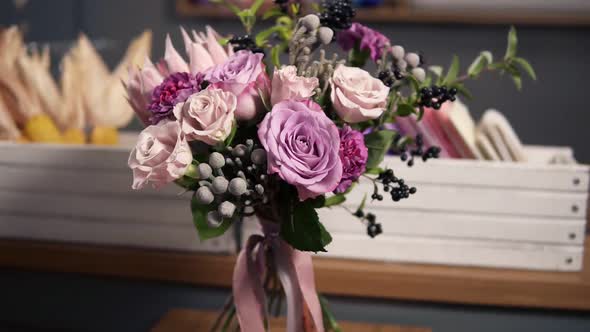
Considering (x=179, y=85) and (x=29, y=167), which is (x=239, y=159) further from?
(x=29, y=167)

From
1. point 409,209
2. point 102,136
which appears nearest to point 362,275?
point 409,209

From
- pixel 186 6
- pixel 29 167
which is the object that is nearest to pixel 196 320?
pixel 29 167

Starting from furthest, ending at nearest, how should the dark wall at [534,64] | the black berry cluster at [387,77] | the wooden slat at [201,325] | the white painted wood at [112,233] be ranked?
the dark wall at [534,64]
the white painted wood at [112,233]
the wooden slat at [201,325]
the black berry cluster at [387,77]

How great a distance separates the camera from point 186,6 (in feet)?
9.95

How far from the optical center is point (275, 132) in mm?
589

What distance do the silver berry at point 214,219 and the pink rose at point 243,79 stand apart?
11 centimetres

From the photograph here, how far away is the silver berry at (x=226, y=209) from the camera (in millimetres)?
598

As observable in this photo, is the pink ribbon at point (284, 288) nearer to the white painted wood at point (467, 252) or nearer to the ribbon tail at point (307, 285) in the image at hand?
the ribbon tail at point (307, 285)

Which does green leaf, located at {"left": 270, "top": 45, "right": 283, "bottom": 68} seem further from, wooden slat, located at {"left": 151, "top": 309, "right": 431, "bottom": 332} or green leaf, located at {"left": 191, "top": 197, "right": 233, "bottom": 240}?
wooden slat, located at {"left": 151, "top": 309, "right": 431, "bottom": 332}

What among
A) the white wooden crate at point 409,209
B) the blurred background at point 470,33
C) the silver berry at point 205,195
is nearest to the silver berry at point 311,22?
the silver berry at point 205,195

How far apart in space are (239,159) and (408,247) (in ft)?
1.55

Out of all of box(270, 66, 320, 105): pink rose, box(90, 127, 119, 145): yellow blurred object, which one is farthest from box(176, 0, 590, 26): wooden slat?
box(270, 66, 320, 105): pink rose

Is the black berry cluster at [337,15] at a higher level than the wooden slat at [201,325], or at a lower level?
higher

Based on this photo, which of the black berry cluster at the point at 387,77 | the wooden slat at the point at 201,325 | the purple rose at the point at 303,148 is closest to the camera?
the purple rose at the point at 303,148
